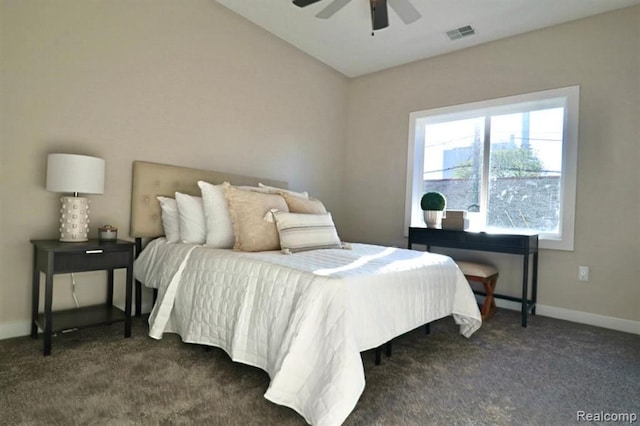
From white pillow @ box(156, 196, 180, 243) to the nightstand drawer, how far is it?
0.40 metres

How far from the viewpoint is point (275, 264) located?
1.80 m

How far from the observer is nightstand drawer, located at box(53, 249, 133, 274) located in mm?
1988

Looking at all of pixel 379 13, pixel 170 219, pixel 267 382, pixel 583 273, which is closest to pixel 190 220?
pixel 170 219

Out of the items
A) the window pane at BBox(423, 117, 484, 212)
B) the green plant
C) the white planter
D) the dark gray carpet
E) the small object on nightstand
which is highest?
the window pane at BBox(423, 117, 484, 212)

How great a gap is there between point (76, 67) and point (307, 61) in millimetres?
2467

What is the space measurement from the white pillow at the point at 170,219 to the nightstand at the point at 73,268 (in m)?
0.39

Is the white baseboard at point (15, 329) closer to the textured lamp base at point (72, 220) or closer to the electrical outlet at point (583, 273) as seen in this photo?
the textured lamp base at point (72, 220)

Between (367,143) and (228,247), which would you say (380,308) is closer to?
(228,247)

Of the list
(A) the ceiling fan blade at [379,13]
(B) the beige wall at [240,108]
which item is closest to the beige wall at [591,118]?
(B) the beige wall at [240,108]

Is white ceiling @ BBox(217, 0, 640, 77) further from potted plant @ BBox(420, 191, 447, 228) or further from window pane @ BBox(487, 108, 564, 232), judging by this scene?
potted plant @ BBox(420, 191, 447, 228)

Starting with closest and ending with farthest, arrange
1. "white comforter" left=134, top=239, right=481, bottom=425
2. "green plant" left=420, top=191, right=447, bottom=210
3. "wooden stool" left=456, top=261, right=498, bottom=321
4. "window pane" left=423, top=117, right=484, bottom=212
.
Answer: "white comforter" left=134, top=239, right=481, bottom=425 → "wooden stool" left=456, top=261, right=498, bottom=321 → "green plant" left=420, top=191, right=447, bottom=210 → "window pane" left=423, top=117, right=484, bottom=212

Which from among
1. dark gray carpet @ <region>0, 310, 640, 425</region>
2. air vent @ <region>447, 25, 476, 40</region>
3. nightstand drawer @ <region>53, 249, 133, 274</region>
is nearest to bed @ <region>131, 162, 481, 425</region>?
dark gray carpet @ <region>0, 310, 640, 425</region>

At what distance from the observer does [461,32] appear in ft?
11.1

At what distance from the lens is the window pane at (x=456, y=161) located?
3.76 metres
